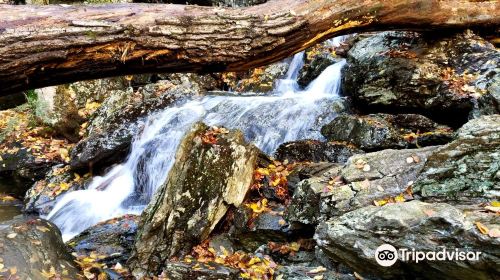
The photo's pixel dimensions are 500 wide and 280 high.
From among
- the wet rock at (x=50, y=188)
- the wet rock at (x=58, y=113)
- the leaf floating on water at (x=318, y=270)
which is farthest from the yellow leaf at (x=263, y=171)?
the wet rock at (x=58, y=113)

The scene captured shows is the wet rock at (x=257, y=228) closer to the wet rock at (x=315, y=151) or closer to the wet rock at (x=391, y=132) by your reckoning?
the wet rock at (x=315, y=151)

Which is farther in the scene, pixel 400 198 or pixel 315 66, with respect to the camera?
pixel 315 66

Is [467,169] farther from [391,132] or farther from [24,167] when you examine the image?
[24,167]

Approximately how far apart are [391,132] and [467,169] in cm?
253

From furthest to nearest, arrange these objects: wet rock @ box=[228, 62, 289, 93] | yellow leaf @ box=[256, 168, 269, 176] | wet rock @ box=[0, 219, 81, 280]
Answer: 1. wet rock @ box=[228, 62, 289, 93]
2. yellow leaf @ box=[256, 168, 269, 176]
3. wet rock @ box=[0, 219, 81, 280]

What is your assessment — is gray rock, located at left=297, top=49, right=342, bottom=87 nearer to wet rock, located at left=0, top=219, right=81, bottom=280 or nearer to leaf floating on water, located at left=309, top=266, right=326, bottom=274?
leaf floating on water, located at left=309, top=266, right=326, bottom=274

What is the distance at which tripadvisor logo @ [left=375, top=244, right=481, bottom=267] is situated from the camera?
307 centimetres

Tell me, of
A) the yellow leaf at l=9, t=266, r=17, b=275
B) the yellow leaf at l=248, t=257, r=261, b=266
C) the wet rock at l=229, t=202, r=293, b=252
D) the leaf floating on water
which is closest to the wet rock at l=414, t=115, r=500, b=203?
the leaf floating on water

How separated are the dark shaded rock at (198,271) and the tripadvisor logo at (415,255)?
6.25 ft

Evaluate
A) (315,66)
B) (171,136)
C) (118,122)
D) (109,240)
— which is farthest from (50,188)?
(315,66)

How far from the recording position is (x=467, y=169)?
384 cm

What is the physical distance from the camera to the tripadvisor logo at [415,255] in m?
3.07

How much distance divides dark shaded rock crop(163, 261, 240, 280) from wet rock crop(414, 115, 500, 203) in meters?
2.33

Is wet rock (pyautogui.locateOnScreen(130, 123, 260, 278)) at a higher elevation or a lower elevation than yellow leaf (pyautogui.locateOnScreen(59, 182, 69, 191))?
higher
